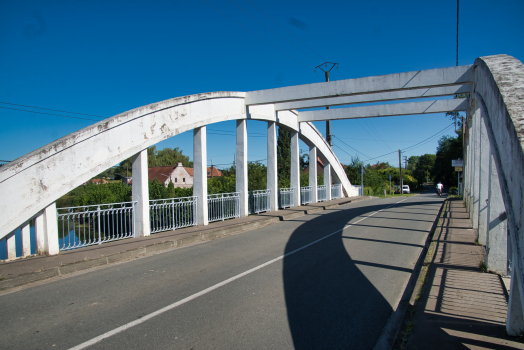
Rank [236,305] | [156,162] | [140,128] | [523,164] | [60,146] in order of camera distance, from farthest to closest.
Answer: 1. [156,162]
2. [140,128]
3. [60,146]
4. [236,305]
5. [523,164]

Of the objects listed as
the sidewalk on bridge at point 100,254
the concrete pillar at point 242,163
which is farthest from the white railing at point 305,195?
the sidewalk on bridge at point 100,254

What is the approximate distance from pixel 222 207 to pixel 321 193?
1180 cm

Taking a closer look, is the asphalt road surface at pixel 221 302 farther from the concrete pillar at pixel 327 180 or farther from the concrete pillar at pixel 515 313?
the concrete pillar at pixel 327 180

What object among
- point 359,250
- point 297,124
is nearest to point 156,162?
point 297,124

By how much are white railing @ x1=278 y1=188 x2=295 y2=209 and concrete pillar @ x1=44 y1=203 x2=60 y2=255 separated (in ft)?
37.7

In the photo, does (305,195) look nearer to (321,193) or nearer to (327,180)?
(321,193)

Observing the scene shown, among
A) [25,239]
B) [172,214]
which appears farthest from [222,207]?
[25,239]

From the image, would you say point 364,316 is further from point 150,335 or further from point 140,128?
point 140,128

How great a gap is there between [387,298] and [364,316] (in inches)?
32.4

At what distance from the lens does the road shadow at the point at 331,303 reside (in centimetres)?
359

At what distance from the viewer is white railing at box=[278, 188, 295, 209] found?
678 inches

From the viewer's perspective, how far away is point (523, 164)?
8.82 ft

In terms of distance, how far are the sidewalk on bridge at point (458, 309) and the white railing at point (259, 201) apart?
29.4ft

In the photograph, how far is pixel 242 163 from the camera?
1362 cm
